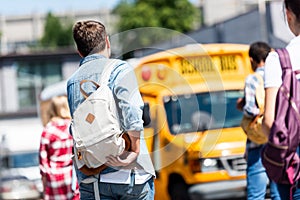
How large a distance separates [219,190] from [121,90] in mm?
7395

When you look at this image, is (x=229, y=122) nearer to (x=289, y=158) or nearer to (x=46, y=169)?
(x=46, y=169)

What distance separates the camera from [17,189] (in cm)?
1731

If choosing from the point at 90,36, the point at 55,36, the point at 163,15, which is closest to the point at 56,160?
the point at 90,36

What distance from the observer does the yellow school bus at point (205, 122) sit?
11891mm

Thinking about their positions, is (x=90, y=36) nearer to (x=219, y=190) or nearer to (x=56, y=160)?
(x=56, y=160)

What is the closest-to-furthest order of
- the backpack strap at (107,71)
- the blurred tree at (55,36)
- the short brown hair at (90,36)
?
1. the backpack strap at (107,71)
2. the short brown hair at (90,36)
3. the blurred tree at (55,36)

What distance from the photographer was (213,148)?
1216 cm

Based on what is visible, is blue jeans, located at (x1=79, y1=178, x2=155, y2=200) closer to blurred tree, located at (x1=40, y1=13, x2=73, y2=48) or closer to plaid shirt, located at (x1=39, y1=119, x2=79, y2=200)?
plaid shirt, located at (x1=39, y1=119, x2=79, y2=200)

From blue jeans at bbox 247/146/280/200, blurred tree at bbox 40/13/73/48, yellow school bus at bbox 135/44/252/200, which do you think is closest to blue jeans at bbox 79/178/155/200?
blue jeans at bbox 247/146/280/200

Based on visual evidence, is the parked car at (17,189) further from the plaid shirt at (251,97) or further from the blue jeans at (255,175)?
the plaid shirt at (251,97)

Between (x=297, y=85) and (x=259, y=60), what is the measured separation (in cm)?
401

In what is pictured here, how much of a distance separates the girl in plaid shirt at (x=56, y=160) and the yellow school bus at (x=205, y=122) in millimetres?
3061

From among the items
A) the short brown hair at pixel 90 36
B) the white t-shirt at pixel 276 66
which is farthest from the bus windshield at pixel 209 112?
the white t-shirt at pixel 276 66

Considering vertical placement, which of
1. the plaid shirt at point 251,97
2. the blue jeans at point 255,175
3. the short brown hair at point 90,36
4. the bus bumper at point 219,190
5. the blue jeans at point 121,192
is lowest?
the bus bumper at point 219,190
